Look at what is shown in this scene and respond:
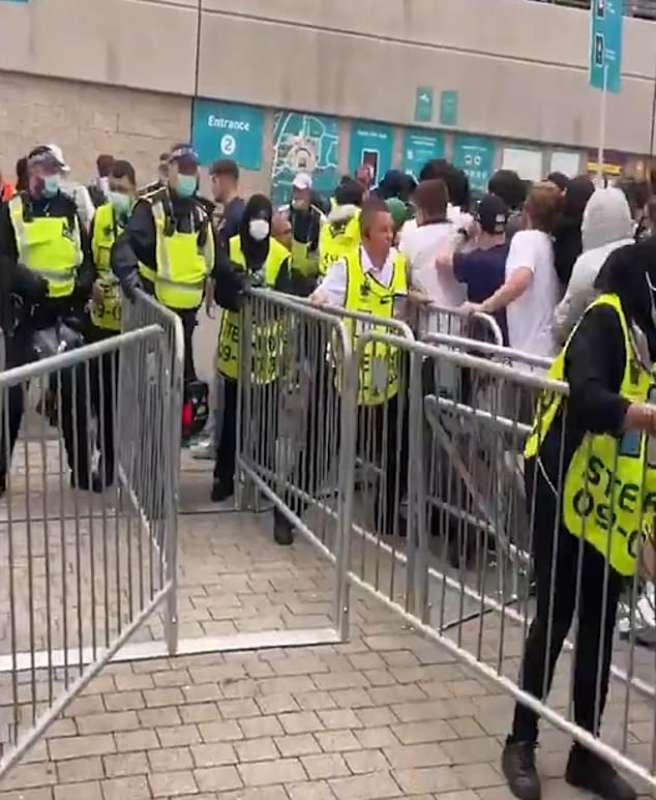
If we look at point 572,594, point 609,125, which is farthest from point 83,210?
point 609,125

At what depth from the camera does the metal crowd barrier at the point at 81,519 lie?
3695 mm

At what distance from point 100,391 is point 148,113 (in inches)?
391

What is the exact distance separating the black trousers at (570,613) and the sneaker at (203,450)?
4.12 metres

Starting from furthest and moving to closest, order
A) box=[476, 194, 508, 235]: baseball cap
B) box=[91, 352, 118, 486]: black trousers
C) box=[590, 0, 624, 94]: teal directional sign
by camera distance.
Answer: box=[590, 0, 624, 94]: teal directional sign, box=[476, 194, 508, 235]: baseball cap, box=[91, 352, 118, 486]: black trousers

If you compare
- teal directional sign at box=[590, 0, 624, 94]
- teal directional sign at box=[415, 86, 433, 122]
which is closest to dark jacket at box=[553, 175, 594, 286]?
teal directional sign at box=[590, 0, 624, 94]

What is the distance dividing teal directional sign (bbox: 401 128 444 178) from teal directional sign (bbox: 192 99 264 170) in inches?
81.1

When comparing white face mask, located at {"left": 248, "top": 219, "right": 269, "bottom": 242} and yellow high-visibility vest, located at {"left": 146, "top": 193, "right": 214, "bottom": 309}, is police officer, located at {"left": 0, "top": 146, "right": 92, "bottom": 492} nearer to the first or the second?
yellow high-visibility vest, located at {"left": 146, "top": 193, "right": 214, "bottom": 309}

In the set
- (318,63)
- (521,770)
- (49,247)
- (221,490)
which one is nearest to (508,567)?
(521,770)

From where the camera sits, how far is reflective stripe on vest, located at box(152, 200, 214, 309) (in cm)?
646

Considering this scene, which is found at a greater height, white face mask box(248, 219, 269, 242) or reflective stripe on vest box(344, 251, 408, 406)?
white face mask box(248, 219, 269, 242)

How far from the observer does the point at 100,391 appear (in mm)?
4148

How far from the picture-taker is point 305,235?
816 cm

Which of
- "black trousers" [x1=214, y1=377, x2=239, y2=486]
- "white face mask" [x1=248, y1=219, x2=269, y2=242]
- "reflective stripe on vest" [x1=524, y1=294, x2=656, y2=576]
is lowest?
"black trousers" [x1=214, y1=377, x2=239, y2=486]

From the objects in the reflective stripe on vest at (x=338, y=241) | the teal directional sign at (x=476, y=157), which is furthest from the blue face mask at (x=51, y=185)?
the teal directional sign at (x=476, y=157)
